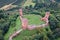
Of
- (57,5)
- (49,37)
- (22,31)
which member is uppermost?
(22,31)

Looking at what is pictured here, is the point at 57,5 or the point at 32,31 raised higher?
the point at 32,31

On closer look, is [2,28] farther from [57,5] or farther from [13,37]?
[57,5]

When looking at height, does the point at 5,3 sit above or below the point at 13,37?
below

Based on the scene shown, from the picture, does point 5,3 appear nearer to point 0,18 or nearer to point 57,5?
point 57,5

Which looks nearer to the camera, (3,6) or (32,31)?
(32,31)

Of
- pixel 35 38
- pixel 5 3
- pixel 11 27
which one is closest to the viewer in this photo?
pixel 35 38

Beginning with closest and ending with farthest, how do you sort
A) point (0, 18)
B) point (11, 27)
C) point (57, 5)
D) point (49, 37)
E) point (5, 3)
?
point (49, 37) → point (11, 27) → point (0, 18) → point (57, 5) → point (5, 3)

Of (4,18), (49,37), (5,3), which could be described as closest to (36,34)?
(49,37)

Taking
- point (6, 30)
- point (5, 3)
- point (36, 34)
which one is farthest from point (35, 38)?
point (5, 3)

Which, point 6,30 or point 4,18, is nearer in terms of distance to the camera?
point 6,30
